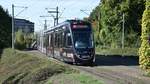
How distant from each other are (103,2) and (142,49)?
6272 centimetres

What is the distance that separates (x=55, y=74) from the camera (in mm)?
26047

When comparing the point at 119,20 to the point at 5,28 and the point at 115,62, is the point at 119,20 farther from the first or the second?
the point at 115,62

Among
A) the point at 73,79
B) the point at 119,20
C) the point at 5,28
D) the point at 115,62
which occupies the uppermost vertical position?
the point at 119,20

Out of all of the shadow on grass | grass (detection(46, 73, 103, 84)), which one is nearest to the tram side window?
the shadow on grass

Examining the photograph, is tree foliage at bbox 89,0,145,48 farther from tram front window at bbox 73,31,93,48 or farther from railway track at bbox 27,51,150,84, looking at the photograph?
railway track at bbox 27,51,150,84

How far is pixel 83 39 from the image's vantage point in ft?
119

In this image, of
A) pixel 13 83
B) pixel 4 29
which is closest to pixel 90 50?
pixel 13 83

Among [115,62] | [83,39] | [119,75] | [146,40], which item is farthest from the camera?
[115,62]

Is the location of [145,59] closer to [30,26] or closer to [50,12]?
[50,12]

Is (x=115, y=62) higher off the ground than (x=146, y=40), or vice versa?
(x=146, y=40)

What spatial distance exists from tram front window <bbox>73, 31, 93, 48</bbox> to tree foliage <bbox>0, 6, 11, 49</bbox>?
64.3m

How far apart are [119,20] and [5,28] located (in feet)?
117

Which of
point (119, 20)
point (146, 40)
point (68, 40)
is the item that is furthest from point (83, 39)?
point (119, 20)

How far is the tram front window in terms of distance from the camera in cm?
3619
